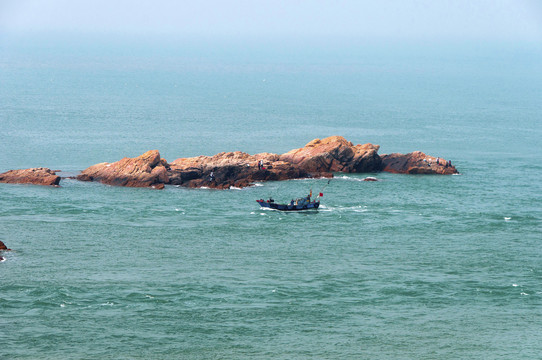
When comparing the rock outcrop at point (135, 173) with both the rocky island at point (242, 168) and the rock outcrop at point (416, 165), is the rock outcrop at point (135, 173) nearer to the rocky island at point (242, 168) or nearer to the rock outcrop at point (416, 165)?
the rocky island at point (242, 168)

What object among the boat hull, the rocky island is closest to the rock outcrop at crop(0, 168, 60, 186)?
the rocky island

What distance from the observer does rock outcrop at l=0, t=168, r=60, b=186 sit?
12900 centimetres

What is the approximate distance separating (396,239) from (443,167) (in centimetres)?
4509

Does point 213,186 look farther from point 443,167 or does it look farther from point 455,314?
point 455,314

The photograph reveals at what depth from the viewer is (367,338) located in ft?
243

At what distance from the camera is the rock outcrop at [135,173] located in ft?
428

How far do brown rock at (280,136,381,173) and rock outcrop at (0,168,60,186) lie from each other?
39.4 m

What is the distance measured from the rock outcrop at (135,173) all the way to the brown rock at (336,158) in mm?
23612

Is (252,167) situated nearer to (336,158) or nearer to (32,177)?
(336,158)

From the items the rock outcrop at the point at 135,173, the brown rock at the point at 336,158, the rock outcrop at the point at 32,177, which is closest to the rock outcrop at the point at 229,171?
the rock outcrop at the point at 135,173

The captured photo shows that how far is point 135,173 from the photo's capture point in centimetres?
13112

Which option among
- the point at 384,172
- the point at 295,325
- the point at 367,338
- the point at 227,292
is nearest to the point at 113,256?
the point at 227,292

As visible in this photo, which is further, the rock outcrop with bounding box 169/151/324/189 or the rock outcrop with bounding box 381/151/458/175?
the rock outcrop with bounding box 381/151/458/175

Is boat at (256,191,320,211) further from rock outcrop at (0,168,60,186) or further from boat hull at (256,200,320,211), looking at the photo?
rock outcrop at (0,168,60,186)
